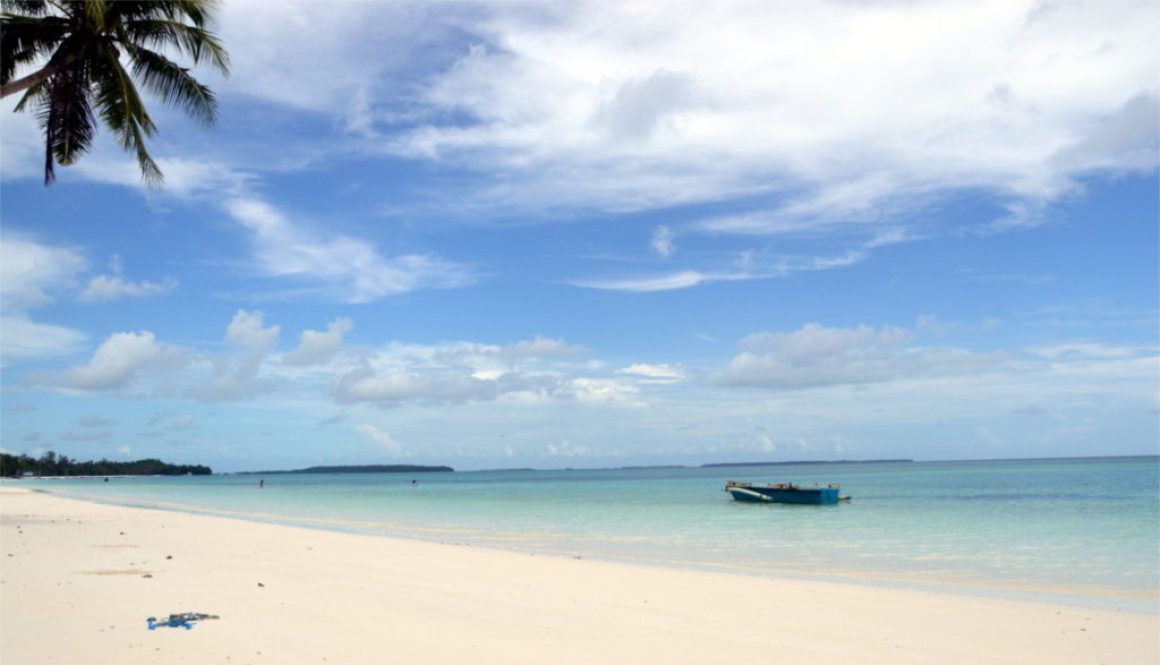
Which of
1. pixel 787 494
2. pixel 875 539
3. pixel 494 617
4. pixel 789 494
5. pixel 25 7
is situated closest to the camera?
pixel 494 617

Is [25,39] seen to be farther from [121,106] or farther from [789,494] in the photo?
[789,494]

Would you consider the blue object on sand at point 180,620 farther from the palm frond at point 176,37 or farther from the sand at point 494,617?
the palm frond at point 176,37

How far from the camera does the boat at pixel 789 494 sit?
4359cm

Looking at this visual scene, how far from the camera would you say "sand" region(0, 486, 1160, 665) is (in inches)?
295

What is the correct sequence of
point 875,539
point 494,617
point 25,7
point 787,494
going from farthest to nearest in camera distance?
point 787,494 < point 875,539 < point 25,7 < point 494,617

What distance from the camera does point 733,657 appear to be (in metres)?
7.66

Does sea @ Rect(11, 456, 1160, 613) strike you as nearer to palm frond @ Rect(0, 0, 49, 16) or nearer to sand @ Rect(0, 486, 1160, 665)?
sand @ Rect(0, 486, 1160, 665)

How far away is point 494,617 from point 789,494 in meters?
38.3

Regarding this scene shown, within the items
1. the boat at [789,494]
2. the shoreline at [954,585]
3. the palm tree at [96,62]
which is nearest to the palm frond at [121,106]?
the palm tree at [96,62]

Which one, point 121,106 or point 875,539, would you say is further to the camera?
point 875,539

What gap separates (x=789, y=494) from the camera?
45.1m

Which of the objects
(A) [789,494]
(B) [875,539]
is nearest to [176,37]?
(B) [875,539]

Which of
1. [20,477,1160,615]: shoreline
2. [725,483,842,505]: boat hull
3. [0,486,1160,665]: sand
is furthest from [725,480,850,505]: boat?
[0,486,1160,665]: sand

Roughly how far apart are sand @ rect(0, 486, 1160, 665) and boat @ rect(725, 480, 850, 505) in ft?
101
